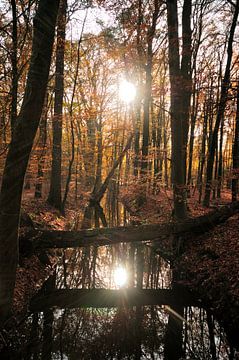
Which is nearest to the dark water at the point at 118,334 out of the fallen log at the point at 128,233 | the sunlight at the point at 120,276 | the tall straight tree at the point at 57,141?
the sunlight at the point at 120,276

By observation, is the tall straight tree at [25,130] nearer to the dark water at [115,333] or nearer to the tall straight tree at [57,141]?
Answer: the dark water at [115,333]

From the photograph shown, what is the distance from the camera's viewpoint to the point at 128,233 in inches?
343

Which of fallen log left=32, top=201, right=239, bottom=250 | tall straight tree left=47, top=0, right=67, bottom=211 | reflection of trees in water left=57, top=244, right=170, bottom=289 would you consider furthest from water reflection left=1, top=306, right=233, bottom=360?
tall straight tree left=47, top=0, right=67, bottom=211

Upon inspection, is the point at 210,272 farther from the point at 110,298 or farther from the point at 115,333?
the point at 115,333

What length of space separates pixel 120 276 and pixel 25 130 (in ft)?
19.4

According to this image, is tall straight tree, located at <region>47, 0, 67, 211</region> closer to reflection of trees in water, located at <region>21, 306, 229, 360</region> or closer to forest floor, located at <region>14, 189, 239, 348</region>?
forest floor, located at <region>14, 189, 239, 348</region>

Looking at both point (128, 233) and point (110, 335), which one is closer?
point (110, 335)

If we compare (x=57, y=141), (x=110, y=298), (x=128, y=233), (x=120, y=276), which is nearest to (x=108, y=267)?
(x=120, y=276)

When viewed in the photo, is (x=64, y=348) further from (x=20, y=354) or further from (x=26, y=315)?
(x=26, y=315)

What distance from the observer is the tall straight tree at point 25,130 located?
4.40 m

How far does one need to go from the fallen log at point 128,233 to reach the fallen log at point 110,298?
50.5 inches

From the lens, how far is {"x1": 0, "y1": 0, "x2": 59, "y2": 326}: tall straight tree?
440cm

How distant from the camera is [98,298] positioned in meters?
7.20

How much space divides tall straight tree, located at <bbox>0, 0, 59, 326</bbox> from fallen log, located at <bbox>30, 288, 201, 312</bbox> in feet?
7.09
